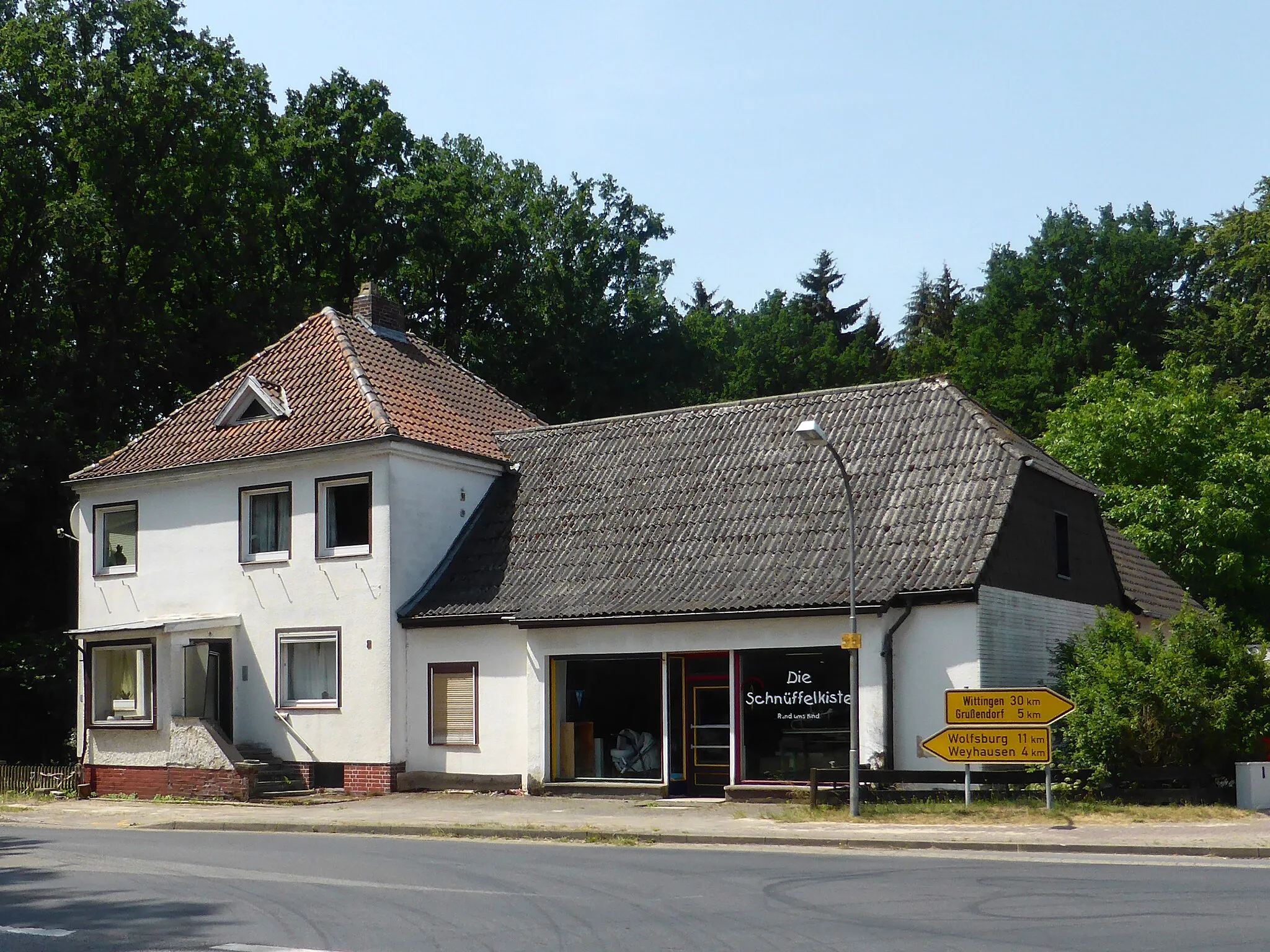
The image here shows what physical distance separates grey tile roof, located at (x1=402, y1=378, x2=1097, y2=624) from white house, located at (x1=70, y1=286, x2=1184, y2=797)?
6cm

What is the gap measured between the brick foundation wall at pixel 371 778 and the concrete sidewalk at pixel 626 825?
2.36 ft

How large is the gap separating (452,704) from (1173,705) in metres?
13.5

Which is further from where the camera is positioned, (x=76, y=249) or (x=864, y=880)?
(x=76, y=249)

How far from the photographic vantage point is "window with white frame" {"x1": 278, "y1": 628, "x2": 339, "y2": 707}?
28531 mm

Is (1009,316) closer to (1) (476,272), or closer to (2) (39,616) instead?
(1) (476,272)

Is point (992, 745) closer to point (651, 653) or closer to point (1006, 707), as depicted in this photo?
point (1006, 707)

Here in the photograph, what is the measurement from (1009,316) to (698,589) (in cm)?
4111

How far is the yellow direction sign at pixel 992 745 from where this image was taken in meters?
20.3

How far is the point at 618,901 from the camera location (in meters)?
12.5

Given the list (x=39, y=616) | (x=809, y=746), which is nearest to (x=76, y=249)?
(x=39, y=616)

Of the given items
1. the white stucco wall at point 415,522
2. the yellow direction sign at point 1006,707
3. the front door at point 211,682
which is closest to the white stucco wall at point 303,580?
the white stucco wall at point 415,522

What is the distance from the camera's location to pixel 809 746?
2394 cm

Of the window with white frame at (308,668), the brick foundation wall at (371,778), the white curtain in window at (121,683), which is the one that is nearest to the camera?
the brick foundation wall at (371,778)

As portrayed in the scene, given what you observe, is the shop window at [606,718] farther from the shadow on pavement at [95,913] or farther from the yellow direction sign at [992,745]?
the shadow on pavement at [95,913]
